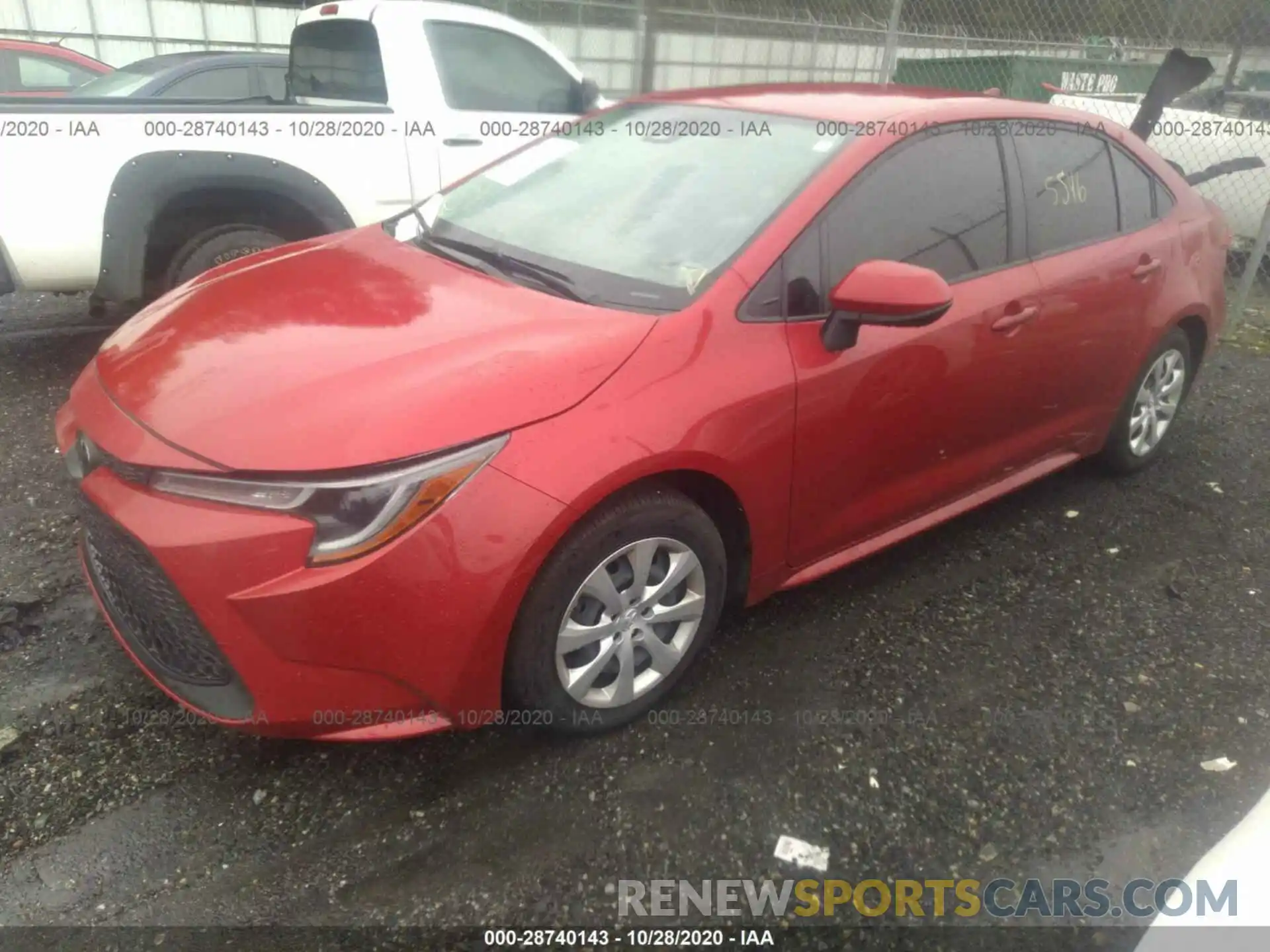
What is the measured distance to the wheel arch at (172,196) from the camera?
14.2 feet

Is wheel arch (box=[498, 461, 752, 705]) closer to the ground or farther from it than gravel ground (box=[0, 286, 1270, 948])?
farther from it

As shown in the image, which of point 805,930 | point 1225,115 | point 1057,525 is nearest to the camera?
point 805,930

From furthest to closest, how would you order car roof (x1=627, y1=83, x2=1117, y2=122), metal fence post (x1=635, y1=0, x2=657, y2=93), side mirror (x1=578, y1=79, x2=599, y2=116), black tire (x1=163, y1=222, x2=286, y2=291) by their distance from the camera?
metal fence post (x1=635, y1=0, x2=657, y2=93)
side mirror (x1=578, y1=79, x2=599, y2=116)
black tire (x1=163, y1=222, x2=286, y2=291)
car roof (x1=627, y1=83, x2=1117, y2=122)

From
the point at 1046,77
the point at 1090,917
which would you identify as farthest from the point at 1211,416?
the point at 1046,77

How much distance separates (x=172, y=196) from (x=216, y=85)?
351cm

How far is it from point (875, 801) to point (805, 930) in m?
0.45

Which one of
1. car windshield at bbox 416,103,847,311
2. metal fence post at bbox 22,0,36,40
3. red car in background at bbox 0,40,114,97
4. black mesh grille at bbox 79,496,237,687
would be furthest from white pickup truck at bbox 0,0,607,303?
metal fence post at bbox 22,0,36,40

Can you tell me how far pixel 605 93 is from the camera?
12469 millimetres

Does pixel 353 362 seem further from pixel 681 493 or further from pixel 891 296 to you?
pixel 891 296

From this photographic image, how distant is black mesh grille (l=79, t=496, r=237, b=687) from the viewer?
2029mm

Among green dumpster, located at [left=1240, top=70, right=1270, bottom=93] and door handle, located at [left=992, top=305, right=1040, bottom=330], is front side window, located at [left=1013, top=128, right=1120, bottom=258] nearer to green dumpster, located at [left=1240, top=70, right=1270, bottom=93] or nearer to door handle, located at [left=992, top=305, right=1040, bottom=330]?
door handle, located at [left=992, top=305, right=1040, bottom=330]

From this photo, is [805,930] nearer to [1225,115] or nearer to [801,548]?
[801,548]

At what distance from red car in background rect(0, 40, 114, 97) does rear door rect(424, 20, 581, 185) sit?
20.3 feet

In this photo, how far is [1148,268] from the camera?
3.64m
